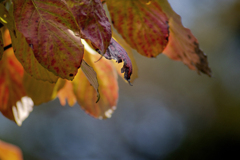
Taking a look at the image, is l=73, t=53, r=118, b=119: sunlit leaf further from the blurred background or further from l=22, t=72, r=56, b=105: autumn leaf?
the blurred background

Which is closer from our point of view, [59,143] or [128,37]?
[128,37]

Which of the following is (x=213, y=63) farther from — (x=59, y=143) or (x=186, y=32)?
(x=186, y=32)

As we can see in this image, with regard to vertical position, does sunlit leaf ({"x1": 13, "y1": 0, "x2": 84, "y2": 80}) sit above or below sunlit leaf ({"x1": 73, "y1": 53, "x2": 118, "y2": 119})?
above

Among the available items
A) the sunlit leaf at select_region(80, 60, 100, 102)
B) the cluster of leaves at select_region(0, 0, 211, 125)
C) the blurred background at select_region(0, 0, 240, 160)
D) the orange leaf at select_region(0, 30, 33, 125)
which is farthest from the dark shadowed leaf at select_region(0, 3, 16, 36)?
the blurred background at select_region(0, 0, 240, 160)

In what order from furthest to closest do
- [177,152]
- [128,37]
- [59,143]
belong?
[59,143] < [177,152] < [128,37]

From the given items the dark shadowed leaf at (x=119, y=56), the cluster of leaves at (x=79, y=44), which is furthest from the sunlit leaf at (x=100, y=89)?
the dark shadowed leaf at (x=119, y=56)

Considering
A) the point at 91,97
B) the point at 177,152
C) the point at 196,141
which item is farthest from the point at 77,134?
the point at 91,97

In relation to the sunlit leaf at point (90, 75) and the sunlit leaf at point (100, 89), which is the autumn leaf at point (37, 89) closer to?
the sunlit leaf at point (100, 89)
